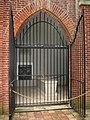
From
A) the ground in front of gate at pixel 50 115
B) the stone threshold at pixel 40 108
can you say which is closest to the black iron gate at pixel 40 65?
the stone threshold at pixel 40 108

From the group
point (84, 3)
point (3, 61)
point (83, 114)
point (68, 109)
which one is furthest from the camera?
point (68, 109)

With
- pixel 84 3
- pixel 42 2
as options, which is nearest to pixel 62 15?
pixel 42 2

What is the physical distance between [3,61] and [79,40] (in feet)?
7.86

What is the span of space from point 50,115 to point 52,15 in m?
3.03

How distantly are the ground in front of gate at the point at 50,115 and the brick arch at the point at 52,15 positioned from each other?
2295mm

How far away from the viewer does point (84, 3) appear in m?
5.29

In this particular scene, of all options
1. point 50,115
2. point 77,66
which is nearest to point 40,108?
point 50,115

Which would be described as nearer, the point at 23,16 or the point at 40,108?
the point at 23,16

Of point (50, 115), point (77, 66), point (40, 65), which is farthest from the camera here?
point (40, 65)

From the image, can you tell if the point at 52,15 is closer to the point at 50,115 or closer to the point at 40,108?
the point at 40,108

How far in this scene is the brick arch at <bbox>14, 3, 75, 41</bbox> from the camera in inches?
275

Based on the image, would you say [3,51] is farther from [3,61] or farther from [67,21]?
[67,21]

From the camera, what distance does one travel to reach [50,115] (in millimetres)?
6539

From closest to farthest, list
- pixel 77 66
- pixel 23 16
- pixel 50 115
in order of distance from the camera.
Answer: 1. pixel 50 115
2. pixel 23 16
3. pixel 77 66
